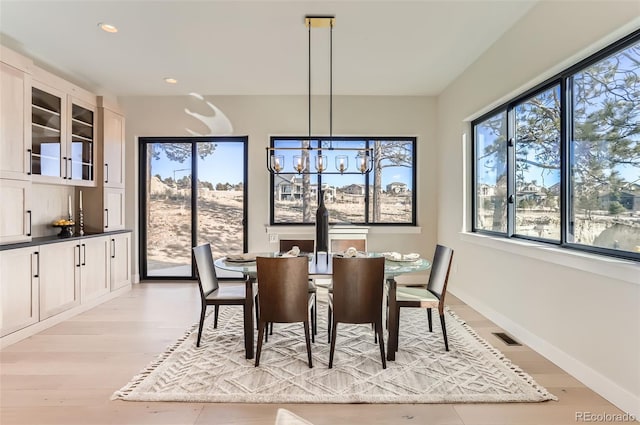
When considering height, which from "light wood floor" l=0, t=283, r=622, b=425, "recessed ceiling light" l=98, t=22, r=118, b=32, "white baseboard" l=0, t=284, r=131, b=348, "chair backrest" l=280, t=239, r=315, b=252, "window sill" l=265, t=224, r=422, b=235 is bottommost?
"light wood floor" l=0, t=283, r=622, b=425

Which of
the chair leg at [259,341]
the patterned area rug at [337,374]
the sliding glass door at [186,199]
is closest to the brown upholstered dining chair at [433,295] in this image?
the patterned area rug at [337,374]

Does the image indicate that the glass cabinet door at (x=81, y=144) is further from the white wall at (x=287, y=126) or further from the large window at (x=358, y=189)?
the large window at (x=358, y=189)

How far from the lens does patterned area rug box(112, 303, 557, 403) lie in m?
2.13

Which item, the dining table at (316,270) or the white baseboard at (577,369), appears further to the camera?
the dining table at (316,270)

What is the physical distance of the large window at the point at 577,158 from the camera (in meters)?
2.06

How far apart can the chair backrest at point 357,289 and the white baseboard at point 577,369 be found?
1.38 m

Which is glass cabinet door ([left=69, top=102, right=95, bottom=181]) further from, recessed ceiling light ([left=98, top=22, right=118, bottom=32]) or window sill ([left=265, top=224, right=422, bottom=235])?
window sill ([left=265, top=224, right=422, bottom=235])

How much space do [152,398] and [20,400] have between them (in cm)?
82

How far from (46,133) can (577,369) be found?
523 cm

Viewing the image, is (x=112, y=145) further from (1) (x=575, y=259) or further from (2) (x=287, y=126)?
(1) (x=575, y=259)

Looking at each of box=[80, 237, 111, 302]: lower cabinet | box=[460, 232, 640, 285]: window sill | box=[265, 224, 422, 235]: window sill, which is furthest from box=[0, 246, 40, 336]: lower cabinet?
box=[460, 232, 640, 285]: window sill

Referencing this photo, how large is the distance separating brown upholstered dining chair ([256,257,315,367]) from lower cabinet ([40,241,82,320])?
2.35m

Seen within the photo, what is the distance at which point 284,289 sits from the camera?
2.52 metres

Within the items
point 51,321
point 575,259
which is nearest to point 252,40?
point 575,259
